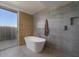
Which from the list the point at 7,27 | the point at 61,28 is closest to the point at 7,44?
the point at 7,27

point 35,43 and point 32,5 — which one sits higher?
point 32,5

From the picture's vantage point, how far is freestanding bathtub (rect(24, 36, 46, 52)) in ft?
8.25

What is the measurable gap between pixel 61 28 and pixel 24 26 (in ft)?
3.51

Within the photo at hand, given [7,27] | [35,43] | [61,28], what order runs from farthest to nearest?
[61,28], [35,43], [7,27]

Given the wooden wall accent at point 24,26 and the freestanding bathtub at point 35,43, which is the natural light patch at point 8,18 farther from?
the freestanding bathtub at point 35,43

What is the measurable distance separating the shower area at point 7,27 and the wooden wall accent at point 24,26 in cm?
15

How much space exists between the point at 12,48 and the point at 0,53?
0.31 meters

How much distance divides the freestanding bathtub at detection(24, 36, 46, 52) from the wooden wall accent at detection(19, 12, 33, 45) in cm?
11

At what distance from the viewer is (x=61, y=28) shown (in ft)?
9.12

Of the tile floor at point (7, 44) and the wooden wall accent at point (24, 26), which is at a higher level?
the wooden wall accent at point (24, 26)

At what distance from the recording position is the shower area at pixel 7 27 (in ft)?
7.30

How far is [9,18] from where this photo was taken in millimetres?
2262

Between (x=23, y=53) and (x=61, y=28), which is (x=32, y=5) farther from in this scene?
(x=23, y=53)

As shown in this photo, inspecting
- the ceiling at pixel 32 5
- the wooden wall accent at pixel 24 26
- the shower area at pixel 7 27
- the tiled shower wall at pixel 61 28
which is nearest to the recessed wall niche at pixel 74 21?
the tiled shower wall at pixel 61 28
